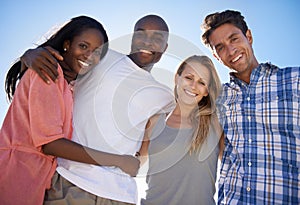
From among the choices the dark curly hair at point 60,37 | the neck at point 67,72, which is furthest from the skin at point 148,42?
the neck at point 67,72

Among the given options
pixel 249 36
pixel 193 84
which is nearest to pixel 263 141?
pixel 193 84

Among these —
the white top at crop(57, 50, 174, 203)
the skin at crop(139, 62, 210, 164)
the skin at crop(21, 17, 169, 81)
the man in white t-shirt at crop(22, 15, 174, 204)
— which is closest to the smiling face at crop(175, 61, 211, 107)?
the skin at crop(139, 62, 210, 164)

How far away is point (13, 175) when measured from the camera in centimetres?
160

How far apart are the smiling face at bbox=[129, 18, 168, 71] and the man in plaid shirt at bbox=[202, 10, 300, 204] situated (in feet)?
2.26

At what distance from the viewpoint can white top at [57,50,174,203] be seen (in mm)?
1745

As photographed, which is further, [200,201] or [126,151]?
[200,201]

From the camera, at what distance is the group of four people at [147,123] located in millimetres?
1682

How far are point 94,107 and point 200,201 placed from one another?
44.3 inches

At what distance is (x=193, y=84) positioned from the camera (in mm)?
2934

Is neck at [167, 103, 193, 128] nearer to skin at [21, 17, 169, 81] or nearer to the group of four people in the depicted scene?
the group of four people

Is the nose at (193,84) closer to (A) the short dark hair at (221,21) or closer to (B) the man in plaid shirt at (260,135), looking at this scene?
(B) the man in plaid shirt at (260,135)

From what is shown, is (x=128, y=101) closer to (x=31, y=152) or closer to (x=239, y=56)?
(x=31, y=152)

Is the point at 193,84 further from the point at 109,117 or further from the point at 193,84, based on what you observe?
the point at 109,117

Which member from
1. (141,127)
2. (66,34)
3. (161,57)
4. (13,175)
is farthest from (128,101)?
(161,57)
